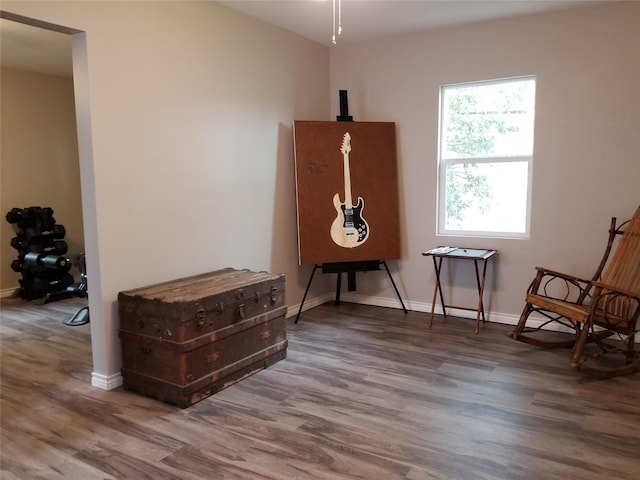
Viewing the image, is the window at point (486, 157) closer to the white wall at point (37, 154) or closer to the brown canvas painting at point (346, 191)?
the brown canvas painting at point (346, 191)

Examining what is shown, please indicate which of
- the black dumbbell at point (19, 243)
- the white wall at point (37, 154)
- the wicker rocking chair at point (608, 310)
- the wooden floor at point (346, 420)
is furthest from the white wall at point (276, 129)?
the white wall at point (37, 154)

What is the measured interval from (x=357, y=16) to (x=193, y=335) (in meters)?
2.83

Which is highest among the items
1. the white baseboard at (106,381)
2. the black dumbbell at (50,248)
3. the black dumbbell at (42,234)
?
the black dumbbell at (42,234)

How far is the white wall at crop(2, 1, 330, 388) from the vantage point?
2.88 m

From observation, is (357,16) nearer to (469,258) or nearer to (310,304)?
(469,258)

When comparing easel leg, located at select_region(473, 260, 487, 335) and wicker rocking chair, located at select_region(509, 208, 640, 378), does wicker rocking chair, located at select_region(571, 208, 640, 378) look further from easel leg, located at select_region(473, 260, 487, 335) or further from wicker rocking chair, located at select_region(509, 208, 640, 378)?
easel leg, located at select_region(473, 260, 487, 335)

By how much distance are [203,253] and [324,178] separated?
1.37m

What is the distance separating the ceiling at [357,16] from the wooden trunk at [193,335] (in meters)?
2.10

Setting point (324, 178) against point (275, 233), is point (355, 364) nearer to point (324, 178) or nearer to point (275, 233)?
point (275, 233)

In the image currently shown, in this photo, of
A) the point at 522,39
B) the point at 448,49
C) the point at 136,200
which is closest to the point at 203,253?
the point at 136,200

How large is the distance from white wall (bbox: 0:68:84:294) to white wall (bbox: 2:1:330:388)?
333cm

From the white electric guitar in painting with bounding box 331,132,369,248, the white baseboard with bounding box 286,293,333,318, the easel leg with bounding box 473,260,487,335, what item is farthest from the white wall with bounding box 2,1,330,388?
the easel leg with bounding box 473,260,487,335

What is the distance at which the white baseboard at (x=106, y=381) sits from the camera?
3.01 m

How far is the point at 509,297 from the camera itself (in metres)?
4.30
